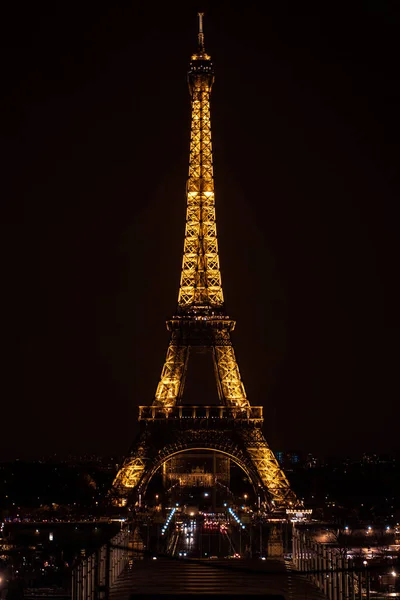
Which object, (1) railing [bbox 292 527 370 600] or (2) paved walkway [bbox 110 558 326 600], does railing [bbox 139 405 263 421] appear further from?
(2) paved walkway [bbox 110 558 326 600]

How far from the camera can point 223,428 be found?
78562 millimetres

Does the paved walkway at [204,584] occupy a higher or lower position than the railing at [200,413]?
lower

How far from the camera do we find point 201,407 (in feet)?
260

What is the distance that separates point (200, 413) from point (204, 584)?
165 ft

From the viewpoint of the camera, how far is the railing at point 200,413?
77812 millimetres

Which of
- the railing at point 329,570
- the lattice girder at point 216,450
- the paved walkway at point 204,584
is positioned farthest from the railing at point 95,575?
the lattice girder at point 216,450

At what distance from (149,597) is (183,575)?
17.7ft

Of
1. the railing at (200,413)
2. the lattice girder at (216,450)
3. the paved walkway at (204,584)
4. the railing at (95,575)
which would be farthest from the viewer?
the railing at (200,413)

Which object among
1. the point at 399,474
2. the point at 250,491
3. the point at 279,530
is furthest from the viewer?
the point at 399,474

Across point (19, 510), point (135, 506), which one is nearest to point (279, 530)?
point (135, 506)

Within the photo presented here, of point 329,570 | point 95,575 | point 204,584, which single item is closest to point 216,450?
point 204,584

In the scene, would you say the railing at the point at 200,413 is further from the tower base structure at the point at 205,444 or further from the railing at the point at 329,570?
the railing at the point at 329,570

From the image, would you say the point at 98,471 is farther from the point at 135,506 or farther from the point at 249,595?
the point at 249,595

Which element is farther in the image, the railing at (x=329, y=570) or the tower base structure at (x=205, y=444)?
the tower base structure at (x=205, y=444)
